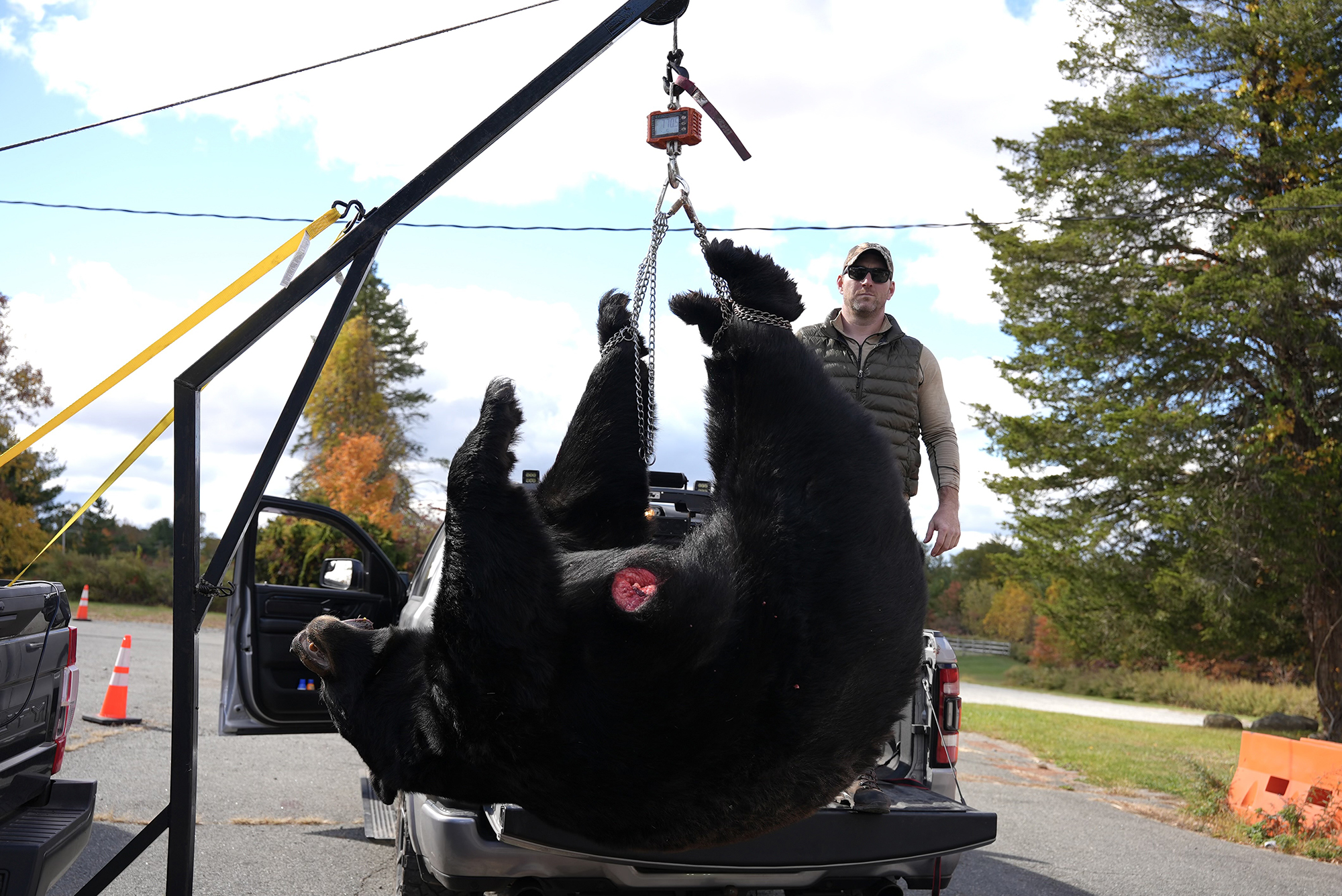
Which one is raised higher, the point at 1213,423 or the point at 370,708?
the point at 1213,423

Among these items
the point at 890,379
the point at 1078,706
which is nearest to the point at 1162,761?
the point at 890,379

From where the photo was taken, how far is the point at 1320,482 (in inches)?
589

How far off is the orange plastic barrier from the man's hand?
5473mm

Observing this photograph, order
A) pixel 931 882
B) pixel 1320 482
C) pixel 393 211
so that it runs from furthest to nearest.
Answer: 1. pixel 1320 482
2. pixel 931 882
3. pixel 393 211

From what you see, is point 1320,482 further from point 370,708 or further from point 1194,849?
point 370,708

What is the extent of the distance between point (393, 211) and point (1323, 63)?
63.8 ft

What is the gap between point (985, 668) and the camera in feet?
143

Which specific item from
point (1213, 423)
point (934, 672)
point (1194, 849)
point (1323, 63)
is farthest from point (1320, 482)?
point (934, 672)

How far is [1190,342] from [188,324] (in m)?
17.6

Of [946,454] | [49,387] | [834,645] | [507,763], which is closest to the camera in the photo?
[834,645]

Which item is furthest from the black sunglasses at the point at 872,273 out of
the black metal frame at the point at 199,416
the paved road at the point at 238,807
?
the paved road at the point at 238,807

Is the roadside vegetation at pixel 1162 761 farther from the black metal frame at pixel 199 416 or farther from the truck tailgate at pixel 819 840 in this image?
the black metal frame at pixel 199 416

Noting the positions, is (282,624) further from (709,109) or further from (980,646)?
(980,646)

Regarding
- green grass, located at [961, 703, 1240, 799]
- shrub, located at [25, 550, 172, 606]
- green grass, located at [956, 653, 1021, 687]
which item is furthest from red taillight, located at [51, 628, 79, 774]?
shrub, located at [25, 550, 172, 606]
